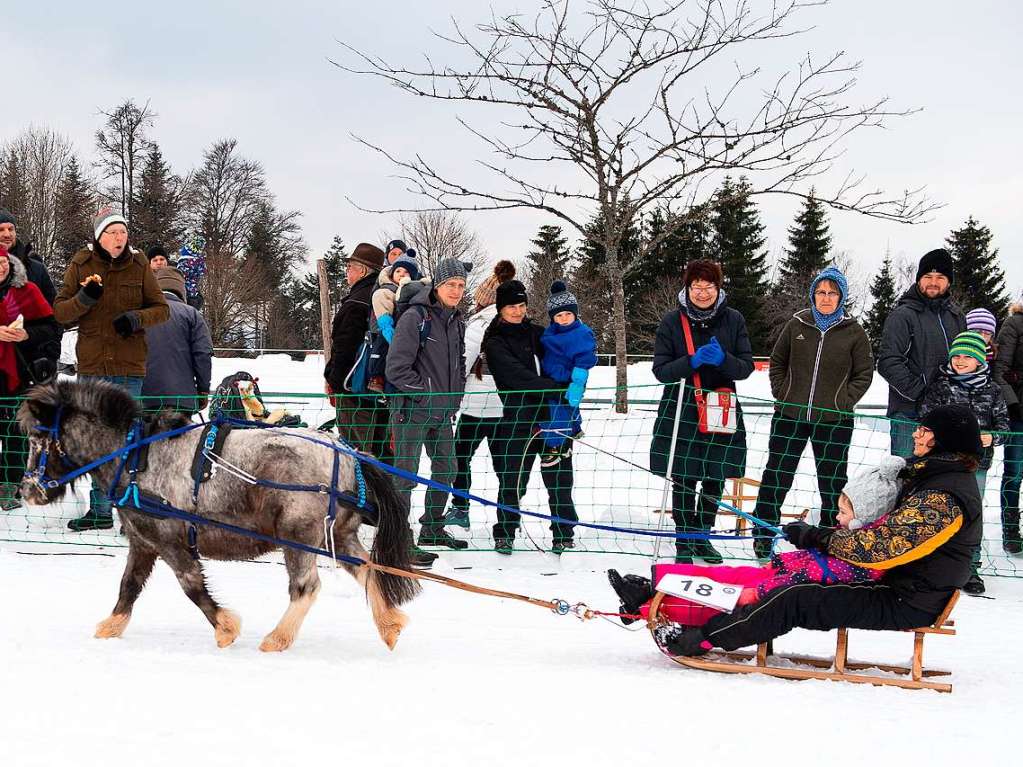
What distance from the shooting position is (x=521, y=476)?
703cm

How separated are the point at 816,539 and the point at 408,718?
194 centimetres

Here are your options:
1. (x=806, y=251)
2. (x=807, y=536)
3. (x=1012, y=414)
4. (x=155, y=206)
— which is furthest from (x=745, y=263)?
(x=807, y=536)

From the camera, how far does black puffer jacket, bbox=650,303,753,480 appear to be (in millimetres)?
6719

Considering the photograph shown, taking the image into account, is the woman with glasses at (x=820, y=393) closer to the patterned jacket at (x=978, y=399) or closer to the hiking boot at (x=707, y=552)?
the hiking boot at (x=707, y=552)

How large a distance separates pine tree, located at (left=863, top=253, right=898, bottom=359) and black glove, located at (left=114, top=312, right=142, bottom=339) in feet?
113

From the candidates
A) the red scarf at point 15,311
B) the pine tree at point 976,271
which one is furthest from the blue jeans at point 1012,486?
the pine tree at point 976,271

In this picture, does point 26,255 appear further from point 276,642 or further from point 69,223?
point 69,223

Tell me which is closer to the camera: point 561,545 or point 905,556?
point 905,556

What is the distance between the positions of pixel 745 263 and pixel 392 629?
34.0 meters

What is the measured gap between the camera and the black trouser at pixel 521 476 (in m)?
6.91

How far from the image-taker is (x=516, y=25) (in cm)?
1222

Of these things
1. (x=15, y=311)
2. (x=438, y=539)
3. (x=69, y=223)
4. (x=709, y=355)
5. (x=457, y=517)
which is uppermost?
(x=69, y=223)

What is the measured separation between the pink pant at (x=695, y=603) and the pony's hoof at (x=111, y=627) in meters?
2.47

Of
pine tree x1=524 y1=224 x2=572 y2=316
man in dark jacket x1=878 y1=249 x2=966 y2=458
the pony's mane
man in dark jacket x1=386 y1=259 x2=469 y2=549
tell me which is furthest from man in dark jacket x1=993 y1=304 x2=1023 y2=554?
pine tree x1=524 y1=224 x2=572 y2=316
